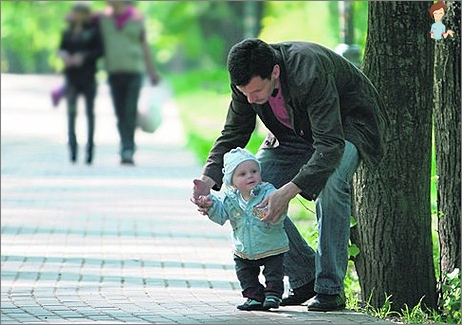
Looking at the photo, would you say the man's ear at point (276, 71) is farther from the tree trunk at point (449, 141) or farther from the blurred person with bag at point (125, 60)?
the blurred person with bag at point (125, 60)

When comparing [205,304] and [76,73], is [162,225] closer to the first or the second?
[205,304]

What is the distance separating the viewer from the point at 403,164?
7.40 m

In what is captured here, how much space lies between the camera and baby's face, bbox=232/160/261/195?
7.02 metres

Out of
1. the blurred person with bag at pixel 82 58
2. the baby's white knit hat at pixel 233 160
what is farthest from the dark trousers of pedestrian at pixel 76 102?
the baby's white knit hat at pixel 233 160

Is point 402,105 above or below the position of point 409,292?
above

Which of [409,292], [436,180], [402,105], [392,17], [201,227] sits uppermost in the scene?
[392,17]

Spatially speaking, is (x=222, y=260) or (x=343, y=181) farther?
(x=222, y=260)

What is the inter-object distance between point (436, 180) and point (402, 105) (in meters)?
0.72

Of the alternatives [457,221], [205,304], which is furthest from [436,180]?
[205,304]

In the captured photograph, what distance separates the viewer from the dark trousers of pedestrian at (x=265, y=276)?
7082 mm

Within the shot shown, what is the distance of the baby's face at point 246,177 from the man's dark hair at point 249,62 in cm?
54

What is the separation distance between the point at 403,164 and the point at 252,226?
3.28 ft

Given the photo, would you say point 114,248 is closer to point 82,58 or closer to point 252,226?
point 252,226

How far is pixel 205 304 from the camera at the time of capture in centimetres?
761
